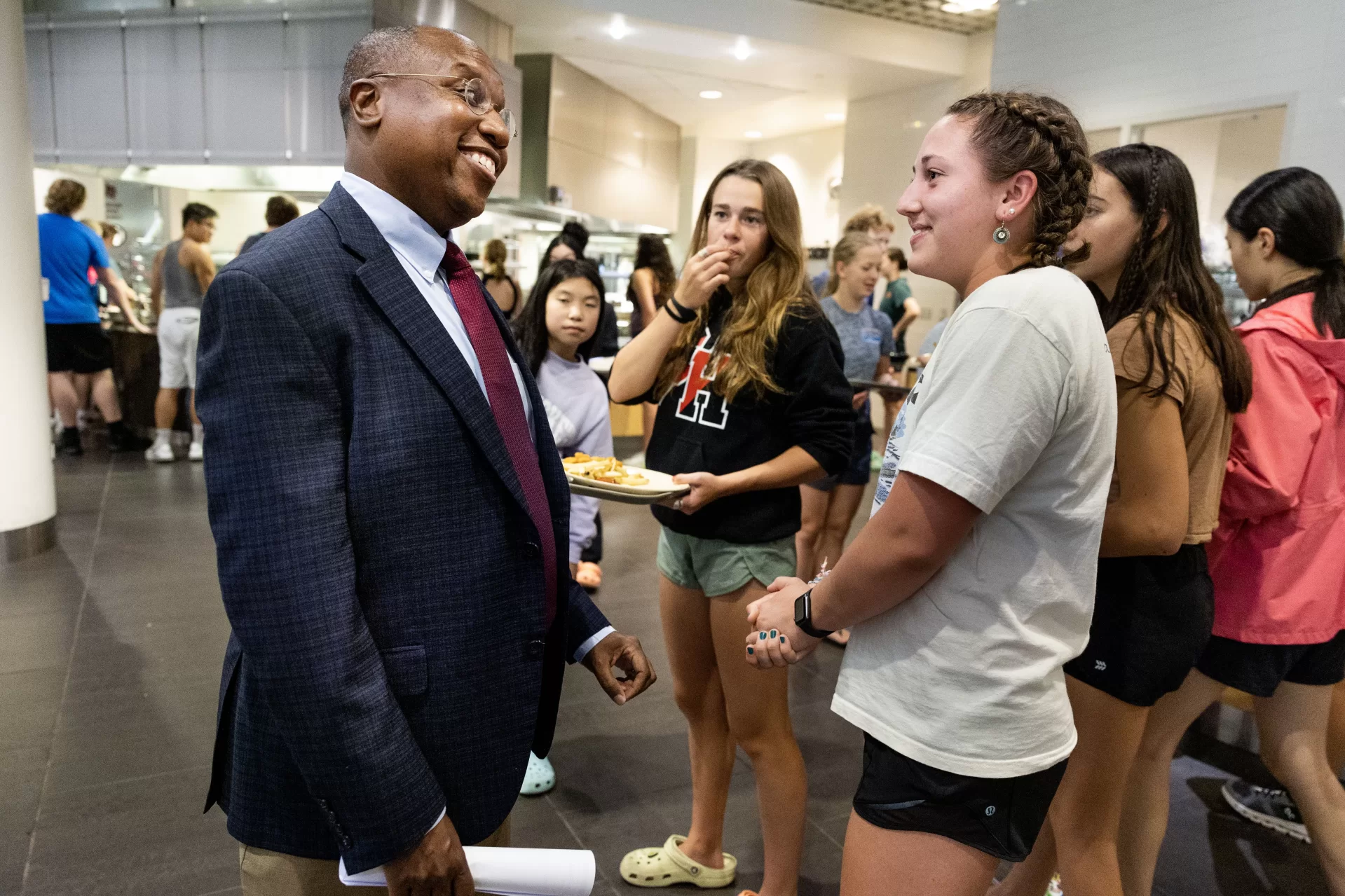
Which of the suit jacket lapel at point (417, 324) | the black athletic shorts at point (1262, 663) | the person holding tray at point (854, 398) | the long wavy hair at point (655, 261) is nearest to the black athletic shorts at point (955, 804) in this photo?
the suit jacket lapel at point (417, 324)

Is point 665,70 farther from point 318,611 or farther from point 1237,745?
point 318,611

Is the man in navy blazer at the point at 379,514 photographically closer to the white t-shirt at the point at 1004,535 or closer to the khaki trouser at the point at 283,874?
the khaki trouser at the point at 283,874

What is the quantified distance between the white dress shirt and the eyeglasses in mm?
141

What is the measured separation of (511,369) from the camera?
1283 mm

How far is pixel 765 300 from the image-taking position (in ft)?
6.90

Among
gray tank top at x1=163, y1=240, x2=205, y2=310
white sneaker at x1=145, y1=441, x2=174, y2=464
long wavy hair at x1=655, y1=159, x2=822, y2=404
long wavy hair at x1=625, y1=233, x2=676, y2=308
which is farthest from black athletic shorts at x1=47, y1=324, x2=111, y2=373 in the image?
long wavy hair at x1=655, y1=159, x2=822, y2=404

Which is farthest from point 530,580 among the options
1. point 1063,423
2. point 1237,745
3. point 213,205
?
point 213,205

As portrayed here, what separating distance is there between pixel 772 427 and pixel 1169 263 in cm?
86

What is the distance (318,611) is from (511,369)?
0.44m

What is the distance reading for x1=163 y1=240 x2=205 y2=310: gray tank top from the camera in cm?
718

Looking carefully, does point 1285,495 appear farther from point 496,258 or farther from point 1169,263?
point 496,258

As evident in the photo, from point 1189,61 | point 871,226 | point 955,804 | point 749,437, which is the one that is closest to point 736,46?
point 1189,61

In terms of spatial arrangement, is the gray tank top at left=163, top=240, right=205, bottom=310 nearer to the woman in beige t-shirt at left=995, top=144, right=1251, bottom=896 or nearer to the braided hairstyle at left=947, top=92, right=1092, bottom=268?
the woman in beige t-shirt at left=995, top=144, right=1251, bottom=896

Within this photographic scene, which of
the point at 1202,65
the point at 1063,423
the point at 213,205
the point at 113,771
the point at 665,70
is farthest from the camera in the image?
the point at 665,70
